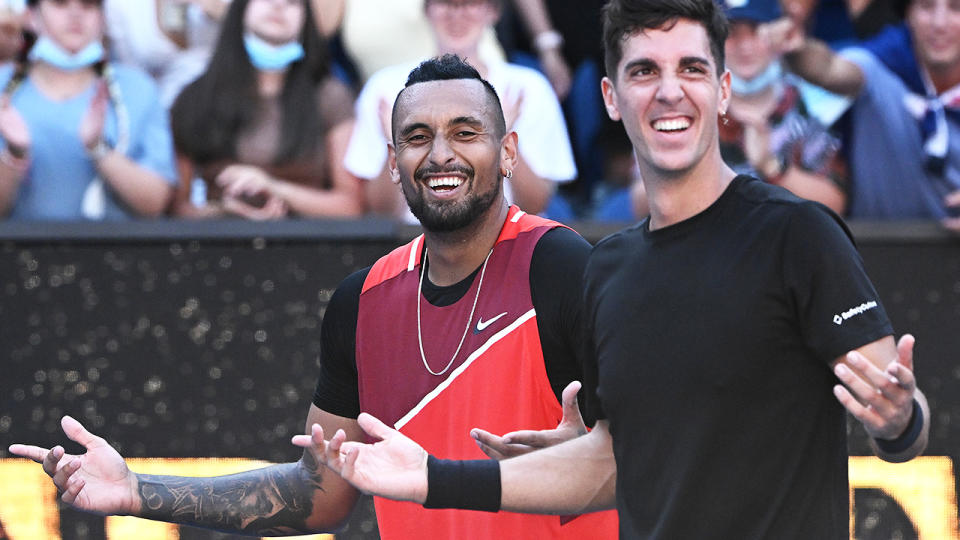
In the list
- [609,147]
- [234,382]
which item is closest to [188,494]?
[234,382]

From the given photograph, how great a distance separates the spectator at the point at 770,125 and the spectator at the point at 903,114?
0.21ft

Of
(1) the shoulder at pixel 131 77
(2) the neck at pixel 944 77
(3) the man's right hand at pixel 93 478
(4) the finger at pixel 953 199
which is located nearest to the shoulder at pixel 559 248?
(3) the man's right hand at pixel 93 478

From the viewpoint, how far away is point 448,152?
9.68 ft

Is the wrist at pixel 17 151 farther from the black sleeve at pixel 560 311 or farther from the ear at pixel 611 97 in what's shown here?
the ear at pixel 611 97

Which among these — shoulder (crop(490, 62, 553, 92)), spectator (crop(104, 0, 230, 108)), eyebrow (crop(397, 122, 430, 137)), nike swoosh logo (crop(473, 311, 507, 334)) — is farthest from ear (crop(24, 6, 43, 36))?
nike swoosh logo (crop(473, 311, 507, 334))

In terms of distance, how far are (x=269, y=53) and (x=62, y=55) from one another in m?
0.76

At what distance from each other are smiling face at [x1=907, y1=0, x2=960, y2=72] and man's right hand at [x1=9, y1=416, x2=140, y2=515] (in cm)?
327

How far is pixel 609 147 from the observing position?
5.37 m

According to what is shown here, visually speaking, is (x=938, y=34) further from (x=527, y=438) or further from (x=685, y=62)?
(x=527, y=438)

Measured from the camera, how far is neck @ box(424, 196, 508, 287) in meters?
3.00

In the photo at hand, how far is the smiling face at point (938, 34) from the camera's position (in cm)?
479

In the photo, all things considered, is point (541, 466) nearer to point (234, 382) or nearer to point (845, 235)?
point (845, 235)

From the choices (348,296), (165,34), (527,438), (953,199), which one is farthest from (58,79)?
(953,199)

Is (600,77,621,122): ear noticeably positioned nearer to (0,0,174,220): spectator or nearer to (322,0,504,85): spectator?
(322,0,504,85): spectator
